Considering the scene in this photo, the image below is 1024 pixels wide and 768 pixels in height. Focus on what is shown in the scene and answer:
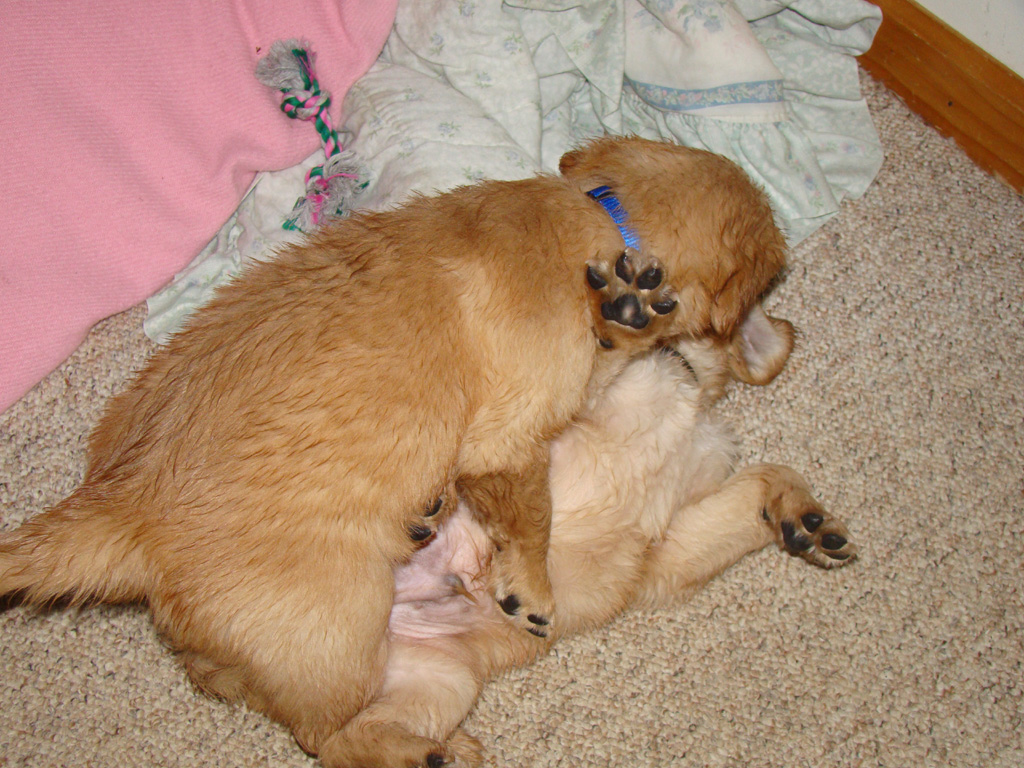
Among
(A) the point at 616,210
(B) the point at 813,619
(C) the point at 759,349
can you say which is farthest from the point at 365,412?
(B) the point at 813,619

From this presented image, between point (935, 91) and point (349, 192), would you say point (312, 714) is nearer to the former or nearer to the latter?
point (349, 192)

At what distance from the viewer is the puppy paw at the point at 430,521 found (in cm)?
192

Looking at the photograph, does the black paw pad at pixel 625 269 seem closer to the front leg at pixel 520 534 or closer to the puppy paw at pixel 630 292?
the puppy paw at pixel 630 292

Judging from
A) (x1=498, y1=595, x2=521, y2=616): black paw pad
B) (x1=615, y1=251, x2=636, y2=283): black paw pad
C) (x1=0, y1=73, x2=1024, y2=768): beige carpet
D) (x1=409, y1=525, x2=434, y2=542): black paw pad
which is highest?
(x1=615, y1=251, x2=636, y2=283): black paw pad

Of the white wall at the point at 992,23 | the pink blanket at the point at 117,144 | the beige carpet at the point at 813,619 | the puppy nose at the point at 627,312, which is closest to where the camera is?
the puppy nose at the point at 627,312

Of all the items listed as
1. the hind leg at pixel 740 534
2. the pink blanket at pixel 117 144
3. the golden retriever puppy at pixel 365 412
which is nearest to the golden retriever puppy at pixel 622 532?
the hind leg at pixel 740 534

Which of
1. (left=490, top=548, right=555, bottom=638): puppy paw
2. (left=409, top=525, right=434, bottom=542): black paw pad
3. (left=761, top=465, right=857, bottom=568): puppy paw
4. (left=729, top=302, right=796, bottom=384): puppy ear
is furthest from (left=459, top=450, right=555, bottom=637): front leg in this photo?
(left=729, top=302, right=796, bottom=384): puppy ear

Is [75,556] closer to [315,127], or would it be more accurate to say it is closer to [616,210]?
[616,210]

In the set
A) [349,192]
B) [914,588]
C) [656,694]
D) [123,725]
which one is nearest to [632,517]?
[656,694]

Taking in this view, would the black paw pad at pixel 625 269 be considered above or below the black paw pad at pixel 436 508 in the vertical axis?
above

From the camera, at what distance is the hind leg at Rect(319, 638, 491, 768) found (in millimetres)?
1878

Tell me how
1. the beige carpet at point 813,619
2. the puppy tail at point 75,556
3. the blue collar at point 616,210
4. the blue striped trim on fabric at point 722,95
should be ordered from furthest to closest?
the blue striped trim on fabric at point 722,95, the beige carpet at point 813,619, the blue collar at point 616,210, the puppy tail at point 75,556

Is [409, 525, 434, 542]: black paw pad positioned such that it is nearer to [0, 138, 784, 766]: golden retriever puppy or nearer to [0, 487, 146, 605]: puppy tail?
[0, 138, 784, 766]: golden retriever puppy

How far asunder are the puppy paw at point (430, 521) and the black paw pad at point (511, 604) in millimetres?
235
